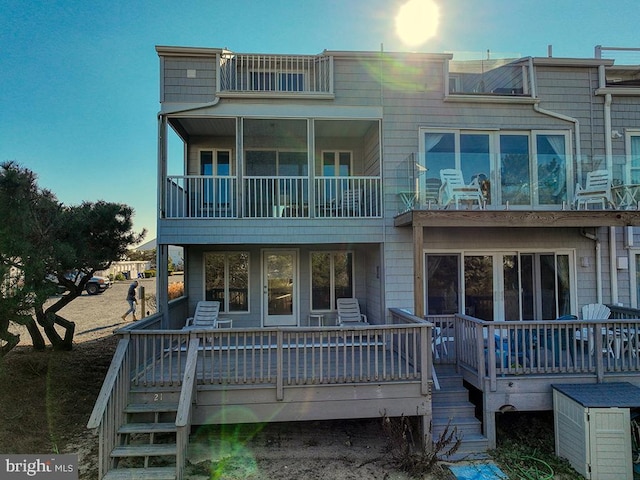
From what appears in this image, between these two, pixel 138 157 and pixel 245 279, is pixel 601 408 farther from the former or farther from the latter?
pixel 138 157

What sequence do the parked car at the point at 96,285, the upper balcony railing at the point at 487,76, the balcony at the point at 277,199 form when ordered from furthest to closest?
the parked car at the point at 96,285 < the upper balcony railing at the point at 487,76 < the balcony at the point at 277,199

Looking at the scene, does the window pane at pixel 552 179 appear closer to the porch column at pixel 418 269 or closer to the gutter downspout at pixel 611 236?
the gutter downspout at pixel 611 236

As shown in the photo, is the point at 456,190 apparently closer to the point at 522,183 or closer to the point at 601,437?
the point at 522,183

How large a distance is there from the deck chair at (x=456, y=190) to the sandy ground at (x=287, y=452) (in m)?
4.38

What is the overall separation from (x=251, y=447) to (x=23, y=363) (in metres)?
5.77

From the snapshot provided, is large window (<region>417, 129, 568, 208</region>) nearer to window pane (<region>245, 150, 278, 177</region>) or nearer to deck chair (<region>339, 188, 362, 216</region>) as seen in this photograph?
deck chair (<region>339, 188, 362, 216</region>)

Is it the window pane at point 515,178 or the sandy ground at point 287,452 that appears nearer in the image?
the sandy ground at point 287,452

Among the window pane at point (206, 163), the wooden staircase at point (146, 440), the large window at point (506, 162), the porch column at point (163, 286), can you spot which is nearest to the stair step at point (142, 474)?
the wooden staircase at point (146, 440)

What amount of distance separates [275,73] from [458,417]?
8.14m

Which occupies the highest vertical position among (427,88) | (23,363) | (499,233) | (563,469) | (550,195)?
(427,88)

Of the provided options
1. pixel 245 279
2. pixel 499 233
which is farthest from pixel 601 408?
pixel 245 279

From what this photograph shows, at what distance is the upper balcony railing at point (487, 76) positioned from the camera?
320 inches

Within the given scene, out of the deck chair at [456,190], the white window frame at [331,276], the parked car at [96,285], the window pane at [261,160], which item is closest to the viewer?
the deck chair at [456,190]

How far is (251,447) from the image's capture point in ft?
16.9
